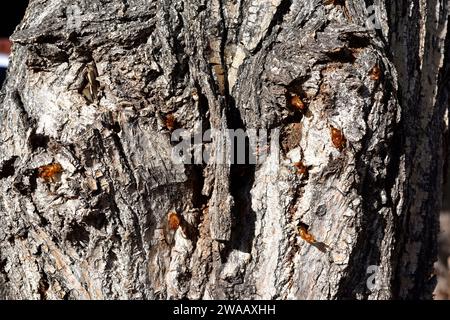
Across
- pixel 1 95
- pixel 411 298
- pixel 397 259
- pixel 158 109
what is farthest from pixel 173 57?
pixel 411 298

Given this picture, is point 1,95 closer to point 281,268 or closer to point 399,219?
point 281,268

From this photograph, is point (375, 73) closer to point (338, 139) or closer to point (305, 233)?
point (338, 139)

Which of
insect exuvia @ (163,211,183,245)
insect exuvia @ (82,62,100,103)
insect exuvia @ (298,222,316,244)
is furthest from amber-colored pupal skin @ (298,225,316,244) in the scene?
insect exuvia @ (82,62,100,103)

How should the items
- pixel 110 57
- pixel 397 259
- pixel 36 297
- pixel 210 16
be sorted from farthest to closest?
pixel 397 259 < pixel 36 297 < pixel 210 16 < pixel 110 57

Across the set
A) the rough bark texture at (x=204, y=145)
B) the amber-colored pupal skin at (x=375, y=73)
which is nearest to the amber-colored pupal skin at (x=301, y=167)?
the rough bark texture at (x=204, y=145)

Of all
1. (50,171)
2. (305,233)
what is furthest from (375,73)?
(50,171)

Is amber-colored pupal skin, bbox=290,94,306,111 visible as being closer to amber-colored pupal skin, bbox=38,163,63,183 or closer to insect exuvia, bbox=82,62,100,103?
insect exuvia, bbox=82,62,100,103

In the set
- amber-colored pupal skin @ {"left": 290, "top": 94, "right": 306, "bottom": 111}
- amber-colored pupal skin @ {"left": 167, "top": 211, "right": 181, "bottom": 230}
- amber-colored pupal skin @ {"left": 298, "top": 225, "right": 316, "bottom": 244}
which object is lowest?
amber-colored pupal skin @ {"left": 298, "top": 225, "right": 316, "bottom": 244}
